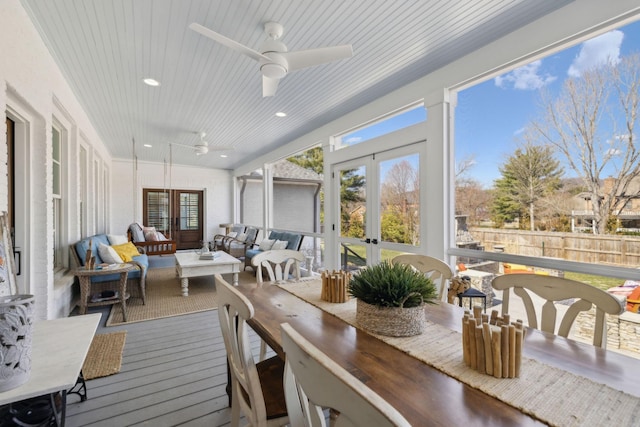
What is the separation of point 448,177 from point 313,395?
9.65ft

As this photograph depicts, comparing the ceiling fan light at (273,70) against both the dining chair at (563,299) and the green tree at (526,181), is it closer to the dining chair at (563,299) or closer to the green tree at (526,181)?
the dining chair at (563,299)

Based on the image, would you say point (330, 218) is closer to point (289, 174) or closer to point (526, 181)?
point (526, 181)

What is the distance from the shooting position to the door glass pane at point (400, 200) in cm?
362

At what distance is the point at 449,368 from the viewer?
0.99 metres

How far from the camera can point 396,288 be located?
123 centimetres

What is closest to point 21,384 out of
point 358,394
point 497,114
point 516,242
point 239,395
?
point 239,395

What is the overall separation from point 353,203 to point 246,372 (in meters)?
3.57

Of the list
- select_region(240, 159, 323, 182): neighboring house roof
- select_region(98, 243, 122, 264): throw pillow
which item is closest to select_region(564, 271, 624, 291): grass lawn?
select_region(98, 243, 122, 264): throw pillow

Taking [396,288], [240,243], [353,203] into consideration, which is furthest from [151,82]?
[240,243]

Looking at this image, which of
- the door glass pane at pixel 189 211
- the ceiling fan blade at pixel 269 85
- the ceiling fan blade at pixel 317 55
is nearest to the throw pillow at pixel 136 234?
the door glass pane at pixel 189 211

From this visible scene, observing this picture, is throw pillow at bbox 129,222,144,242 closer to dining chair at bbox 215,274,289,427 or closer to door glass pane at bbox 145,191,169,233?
door glass pane at bbox 145,191,169,233

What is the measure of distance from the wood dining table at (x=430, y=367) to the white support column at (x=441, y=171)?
173cm

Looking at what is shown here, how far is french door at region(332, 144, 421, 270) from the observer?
3.68 metres

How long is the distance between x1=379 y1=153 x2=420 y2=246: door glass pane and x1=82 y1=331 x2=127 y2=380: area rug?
3149mm
